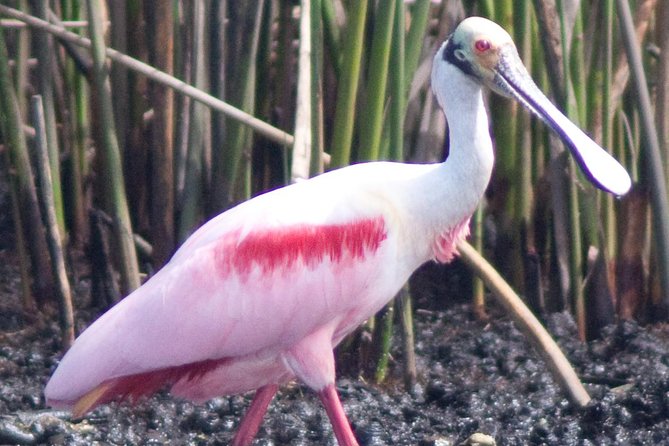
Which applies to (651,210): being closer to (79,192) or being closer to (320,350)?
(320,350)

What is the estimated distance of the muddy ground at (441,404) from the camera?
194 inches

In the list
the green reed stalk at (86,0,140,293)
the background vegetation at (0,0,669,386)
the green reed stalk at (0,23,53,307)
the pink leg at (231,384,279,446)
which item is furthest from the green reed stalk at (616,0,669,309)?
the green reed stalk at (0,23,53,307)

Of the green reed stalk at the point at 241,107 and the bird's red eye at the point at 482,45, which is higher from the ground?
the bird's red eye at the point at 482,45

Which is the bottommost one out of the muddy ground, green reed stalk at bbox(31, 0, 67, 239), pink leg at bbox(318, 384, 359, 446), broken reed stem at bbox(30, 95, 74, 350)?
the muddy ground

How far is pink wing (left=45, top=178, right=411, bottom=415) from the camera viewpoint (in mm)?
4324

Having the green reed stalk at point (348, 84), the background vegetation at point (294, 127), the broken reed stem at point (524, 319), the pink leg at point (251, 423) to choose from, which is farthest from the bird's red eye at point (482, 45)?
the pink leg at point (251, 423)

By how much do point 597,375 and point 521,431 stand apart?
1.81 ft

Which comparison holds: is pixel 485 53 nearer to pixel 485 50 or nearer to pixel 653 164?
pixel 485 50

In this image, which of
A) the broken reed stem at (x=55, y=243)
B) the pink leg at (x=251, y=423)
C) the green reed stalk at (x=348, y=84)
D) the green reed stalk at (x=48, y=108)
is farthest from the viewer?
the green reed stalk at (x=48, y=108)

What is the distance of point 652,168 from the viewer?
5.30 metres

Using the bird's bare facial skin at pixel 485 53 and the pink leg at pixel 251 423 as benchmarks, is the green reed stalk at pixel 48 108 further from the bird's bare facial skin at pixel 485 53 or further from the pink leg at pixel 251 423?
the bird's bare facial skin at pixel 485 53

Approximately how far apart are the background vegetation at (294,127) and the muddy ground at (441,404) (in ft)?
0.47

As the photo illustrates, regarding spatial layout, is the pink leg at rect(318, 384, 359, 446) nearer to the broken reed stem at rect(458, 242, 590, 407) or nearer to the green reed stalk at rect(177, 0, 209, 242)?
the broken reed stem at rect(458, 242, 590, 407)

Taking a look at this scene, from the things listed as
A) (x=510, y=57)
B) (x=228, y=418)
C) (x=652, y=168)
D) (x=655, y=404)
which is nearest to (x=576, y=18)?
(x=652, y=168)
